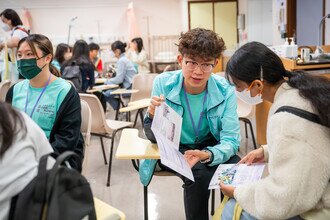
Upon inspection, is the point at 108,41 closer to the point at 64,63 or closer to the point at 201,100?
the point at 64,63

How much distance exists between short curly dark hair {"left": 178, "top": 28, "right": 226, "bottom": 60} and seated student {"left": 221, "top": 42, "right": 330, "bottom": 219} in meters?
0.50

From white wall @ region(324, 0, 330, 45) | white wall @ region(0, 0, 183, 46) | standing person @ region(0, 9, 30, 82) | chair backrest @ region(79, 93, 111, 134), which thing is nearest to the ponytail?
chair backrest @ region(79, 93, 111, 134)

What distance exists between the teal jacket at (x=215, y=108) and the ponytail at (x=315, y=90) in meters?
0.61

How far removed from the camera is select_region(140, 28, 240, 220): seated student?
176cm

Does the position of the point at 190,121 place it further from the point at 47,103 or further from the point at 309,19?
the point at 309,19

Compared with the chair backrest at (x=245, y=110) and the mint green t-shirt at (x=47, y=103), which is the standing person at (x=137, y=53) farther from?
the mint green t-shirt at (x=47, y=103)

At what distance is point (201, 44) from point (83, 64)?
2718 mm

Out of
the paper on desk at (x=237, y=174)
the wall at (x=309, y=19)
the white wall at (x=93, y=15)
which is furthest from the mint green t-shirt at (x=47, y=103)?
the white wall at (x=93, y=15)

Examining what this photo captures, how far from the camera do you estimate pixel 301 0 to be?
6.02 m

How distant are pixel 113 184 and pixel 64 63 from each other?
A: 6.35ft

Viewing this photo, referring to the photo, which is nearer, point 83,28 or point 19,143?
point 19,143

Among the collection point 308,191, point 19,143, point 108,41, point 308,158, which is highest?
point 108,41

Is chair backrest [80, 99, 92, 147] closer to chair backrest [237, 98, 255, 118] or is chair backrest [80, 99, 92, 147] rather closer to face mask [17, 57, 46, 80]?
face mask [17, 57, 46, 80]

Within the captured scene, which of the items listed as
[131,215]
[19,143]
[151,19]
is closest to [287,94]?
[19,143]
